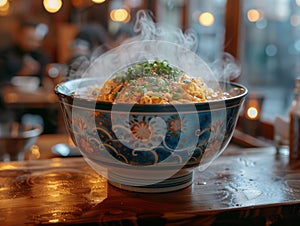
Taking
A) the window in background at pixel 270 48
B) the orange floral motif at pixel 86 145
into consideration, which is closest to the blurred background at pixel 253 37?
the window in background at pixel 270 48

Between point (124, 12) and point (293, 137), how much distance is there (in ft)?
15.0

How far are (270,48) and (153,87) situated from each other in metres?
3.06

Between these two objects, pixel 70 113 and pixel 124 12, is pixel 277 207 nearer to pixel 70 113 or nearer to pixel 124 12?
pixel 70 113

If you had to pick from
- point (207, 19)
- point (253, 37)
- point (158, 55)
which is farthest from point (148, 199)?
point (207, 19)

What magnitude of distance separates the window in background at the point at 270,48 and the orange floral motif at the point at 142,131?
256cm

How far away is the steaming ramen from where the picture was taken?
94 cm

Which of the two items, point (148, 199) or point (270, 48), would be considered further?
point (270, 48)

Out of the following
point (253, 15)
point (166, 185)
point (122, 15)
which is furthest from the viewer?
Result: point (122, 15)

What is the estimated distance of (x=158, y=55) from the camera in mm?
1218

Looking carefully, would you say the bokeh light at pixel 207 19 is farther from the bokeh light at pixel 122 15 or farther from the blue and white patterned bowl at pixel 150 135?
the blue and white patterned bowl at pixel 150 135

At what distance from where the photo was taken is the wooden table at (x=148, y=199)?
88cm

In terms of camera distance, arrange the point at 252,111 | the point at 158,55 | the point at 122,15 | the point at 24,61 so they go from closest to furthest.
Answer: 1. the point at 158,55
2. the point at 252,111
3. the point at 24,61
4. the point at 122,15

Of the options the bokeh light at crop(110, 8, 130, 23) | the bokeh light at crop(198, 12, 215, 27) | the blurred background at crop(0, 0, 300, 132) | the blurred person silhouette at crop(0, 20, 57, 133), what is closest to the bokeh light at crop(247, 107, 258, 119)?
the blurred background at crop(0, 0, 300, 132)

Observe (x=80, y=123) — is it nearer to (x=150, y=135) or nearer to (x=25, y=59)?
(x=150, y=135)
